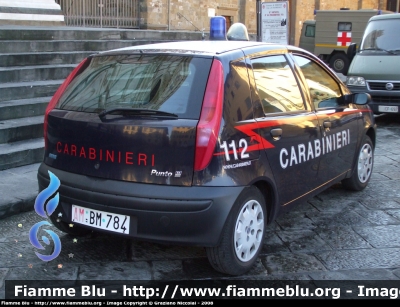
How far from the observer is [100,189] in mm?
3652

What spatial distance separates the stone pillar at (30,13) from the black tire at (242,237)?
9071 mm

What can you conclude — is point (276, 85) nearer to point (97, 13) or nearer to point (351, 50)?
point (351, 50)

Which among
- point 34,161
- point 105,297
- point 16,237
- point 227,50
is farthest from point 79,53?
point 105,297

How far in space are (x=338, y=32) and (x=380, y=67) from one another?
13165 millimetres

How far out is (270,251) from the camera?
4.29 meters

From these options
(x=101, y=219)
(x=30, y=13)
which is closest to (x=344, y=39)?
(x=30, y=13)

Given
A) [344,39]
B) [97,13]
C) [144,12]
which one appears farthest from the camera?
[344,39]

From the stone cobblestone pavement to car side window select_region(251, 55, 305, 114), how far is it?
1.09 meters

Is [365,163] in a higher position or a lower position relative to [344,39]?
lower

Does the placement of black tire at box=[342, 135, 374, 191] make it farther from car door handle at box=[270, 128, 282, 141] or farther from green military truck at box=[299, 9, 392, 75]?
green military truck at box=[299, 9, 392, 75]

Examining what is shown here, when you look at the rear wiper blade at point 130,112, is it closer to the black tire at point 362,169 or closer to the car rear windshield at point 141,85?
the car rear windshield at point 141,85

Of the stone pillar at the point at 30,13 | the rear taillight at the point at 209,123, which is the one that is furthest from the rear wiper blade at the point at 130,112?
the stone pillar at the point at 30,13

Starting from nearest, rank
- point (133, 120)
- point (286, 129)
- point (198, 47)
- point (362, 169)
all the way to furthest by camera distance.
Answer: point (133, 120) → point (198, 47) → point (286, 129) → point (362, 169)

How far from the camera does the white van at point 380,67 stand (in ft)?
32.8
